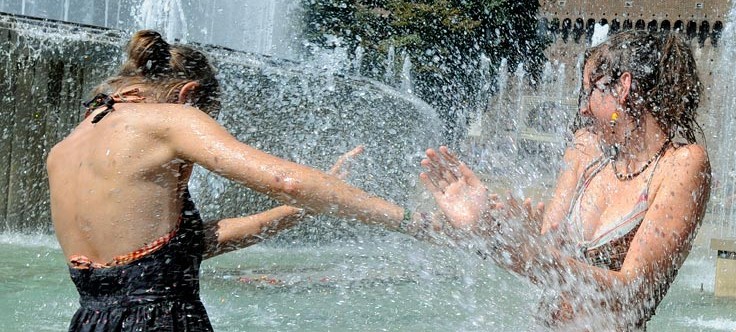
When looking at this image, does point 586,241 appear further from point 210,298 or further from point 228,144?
point 210,298

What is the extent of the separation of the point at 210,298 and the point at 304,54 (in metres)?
26.5

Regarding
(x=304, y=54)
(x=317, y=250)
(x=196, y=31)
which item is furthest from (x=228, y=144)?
(x=304, y=54)

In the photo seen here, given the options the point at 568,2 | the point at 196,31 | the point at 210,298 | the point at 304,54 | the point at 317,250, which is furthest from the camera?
the point at 568,2

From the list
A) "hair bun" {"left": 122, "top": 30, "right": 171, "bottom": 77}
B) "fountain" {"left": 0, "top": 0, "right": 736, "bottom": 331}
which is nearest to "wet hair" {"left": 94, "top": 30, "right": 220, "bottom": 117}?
"hair bun" {"left": 122, "top": 30, "right": 171, "bottom": 77}

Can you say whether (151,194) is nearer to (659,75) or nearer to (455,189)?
(455,189)

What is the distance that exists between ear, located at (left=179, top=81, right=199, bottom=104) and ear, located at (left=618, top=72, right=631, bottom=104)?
91cm

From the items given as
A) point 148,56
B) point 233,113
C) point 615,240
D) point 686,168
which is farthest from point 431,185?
point 233,113

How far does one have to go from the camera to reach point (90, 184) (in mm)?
2205

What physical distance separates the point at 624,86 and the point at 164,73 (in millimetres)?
989

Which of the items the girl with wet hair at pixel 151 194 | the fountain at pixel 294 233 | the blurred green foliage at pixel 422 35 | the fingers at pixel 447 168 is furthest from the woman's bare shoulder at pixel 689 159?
the blurred green foliage at pixel 422 35

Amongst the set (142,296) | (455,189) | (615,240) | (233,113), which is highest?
(455,189)

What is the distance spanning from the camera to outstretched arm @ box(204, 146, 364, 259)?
2523 millimetres

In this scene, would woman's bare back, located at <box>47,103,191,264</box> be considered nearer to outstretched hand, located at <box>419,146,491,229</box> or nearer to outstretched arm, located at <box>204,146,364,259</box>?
outstretched arm, located at <box>204,146,364,259</box>

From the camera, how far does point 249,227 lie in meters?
2.56
